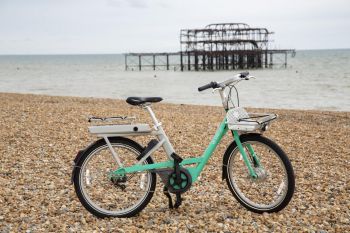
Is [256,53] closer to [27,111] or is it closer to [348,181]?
[27,111]

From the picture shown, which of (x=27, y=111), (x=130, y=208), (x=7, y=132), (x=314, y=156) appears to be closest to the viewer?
(x=130, y=208)

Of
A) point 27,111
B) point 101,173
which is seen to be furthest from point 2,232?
point 27,111

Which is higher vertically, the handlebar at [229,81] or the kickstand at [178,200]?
the handlebar at [229,81]

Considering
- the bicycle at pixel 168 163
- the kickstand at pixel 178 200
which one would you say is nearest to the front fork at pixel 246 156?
the bicycle at pixel 168 163

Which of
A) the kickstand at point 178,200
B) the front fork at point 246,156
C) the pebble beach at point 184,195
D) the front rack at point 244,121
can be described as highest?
the front rack at point 244,121

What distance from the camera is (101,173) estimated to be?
4801 millimetres

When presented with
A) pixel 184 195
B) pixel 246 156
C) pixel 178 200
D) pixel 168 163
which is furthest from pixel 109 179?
pixel 246 156

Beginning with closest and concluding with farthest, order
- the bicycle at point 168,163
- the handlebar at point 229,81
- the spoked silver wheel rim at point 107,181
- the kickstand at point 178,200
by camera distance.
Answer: the handlebar at point 229,81 < the bicycle at point 168,163 < the spoked silver wheel rim at point 107,181 < the kickstand at point 178,200

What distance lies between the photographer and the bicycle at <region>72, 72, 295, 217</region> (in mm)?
4551

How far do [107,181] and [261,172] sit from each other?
1585mm

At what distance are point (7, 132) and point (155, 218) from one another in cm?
675

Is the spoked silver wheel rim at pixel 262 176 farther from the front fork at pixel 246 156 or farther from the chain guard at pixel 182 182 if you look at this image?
the chain guard at pixel 182 182

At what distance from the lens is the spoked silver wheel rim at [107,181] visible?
15.3ft

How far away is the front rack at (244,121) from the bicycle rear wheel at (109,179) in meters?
0.91
